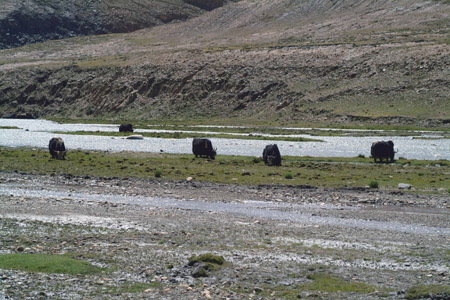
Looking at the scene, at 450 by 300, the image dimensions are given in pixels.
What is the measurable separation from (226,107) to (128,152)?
5759 cm

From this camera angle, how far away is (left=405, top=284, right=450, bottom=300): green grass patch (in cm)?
Result: 1147

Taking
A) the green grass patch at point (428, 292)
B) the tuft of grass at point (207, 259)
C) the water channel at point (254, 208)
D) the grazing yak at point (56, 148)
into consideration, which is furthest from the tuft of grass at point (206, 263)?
the grazing yak at point (56, 148)

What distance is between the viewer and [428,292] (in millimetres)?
11641

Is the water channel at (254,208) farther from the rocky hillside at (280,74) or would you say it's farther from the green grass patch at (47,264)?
the rocky hillside at (280,74)

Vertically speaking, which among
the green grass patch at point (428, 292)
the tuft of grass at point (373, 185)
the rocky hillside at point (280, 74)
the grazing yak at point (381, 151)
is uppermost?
the rocky hillside at point (280, 74)

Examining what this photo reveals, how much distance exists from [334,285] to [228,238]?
464 cm

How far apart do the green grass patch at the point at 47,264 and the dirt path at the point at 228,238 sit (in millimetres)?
343

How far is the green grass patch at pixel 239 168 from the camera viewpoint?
28766 mm

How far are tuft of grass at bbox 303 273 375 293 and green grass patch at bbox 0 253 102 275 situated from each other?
4.31 meters

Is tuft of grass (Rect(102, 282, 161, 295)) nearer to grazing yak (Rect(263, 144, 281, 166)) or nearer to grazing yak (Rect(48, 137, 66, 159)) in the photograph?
grazing yak (Rect(263, 144, 281, 166))

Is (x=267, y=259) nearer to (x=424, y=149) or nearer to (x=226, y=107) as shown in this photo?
(x=424, y=149)

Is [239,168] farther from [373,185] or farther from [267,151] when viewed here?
[373,185]

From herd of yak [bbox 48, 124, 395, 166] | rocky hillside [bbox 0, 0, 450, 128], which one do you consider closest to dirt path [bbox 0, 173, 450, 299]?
herd of yak [bbox 48, 124, 395, 166]

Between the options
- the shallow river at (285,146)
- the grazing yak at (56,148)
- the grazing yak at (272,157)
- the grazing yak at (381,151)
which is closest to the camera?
the grazing yak at (272,157)
